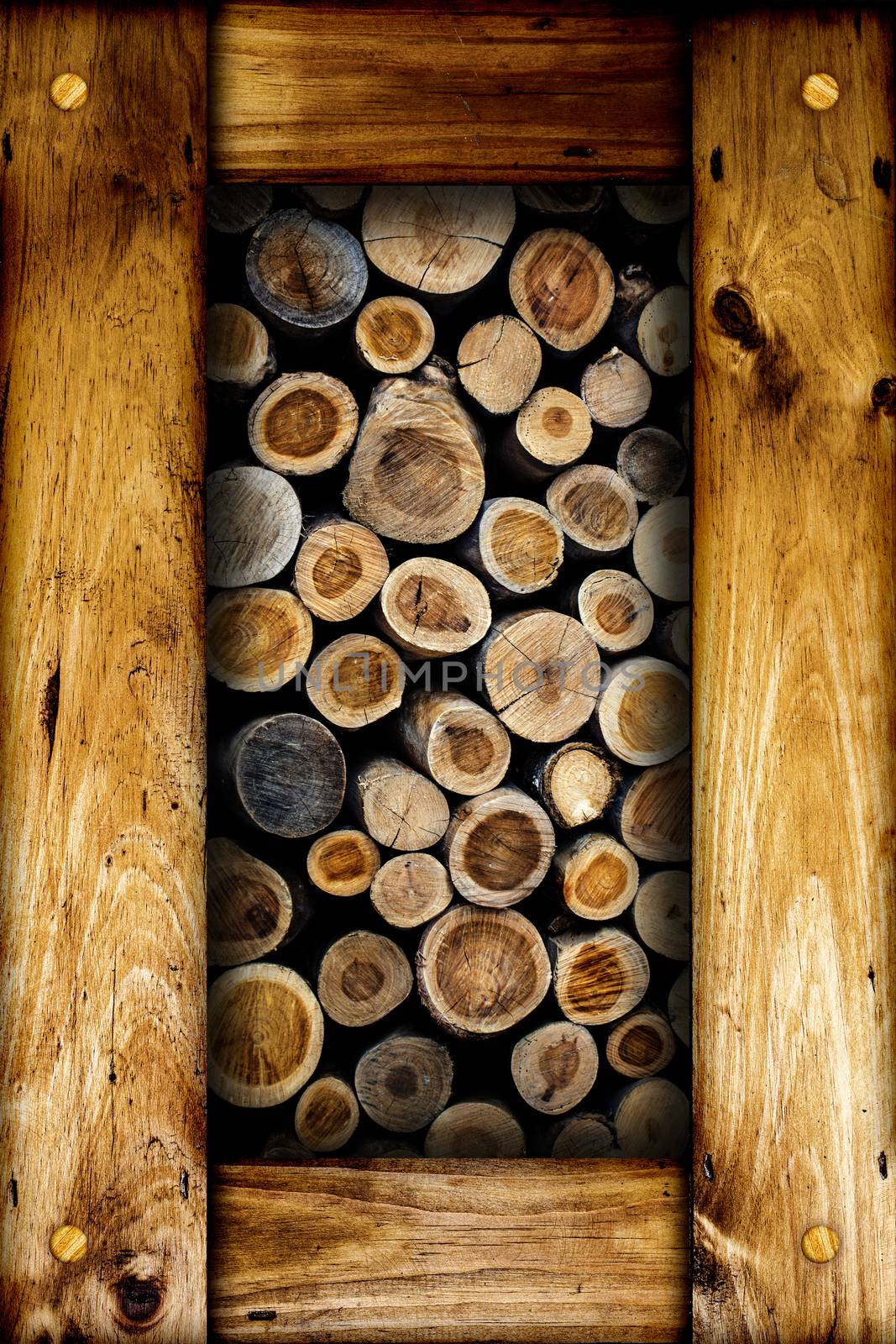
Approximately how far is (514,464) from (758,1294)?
140 centimetres

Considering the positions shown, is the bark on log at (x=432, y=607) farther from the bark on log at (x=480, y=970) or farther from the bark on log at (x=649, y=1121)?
the bark on log at (x=649, y=1121)

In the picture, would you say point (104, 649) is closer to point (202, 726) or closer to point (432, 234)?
point (202, 726)

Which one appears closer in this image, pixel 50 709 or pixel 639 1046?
pixel 50 709

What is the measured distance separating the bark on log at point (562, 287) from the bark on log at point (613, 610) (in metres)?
0.41

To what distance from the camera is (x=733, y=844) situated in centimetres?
144

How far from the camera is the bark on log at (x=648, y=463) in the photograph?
5.22ft

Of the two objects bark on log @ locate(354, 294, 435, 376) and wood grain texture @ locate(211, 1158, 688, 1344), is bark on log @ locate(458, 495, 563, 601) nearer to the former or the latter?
bark on log @ locate(354, 294, 435, 376)

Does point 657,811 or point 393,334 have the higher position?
point 393,334

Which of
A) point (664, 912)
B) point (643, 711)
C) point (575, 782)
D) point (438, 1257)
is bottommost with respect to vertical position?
point (438, 1257)

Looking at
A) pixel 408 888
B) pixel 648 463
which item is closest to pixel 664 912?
pixel 408 888

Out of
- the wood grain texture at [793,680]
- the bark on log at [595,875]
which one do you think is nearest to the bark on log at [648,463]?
the wood grain texture at [793,680]

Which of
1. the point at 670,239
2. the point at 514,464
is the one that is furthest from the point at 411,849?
the point at 670,239

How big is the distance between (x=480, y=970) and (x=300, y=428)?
963mm

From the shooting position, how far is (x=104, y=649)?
1.42 meters
